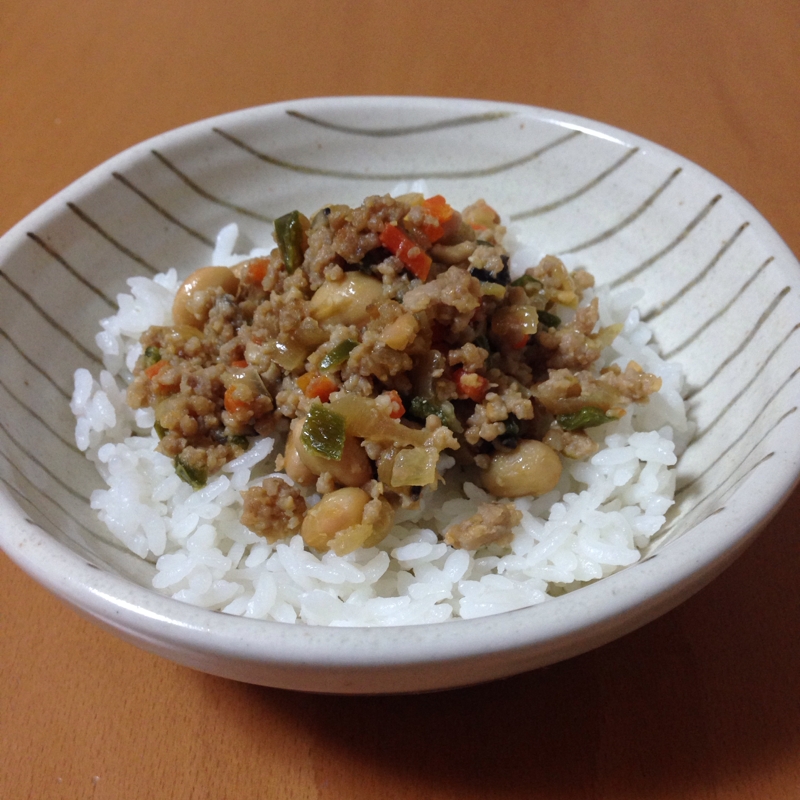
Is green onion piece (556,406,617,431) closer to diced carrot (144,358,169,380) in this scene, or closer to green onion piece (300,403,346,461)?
green onion piece (300,403,346,461)

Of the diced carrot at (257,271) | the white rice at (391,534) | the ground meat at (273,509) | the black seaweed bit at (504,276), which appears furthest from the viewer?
the diced carrot at (257,271)

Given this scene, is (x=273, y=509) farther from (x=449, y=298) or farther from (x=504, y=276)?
(x=504, y=276)

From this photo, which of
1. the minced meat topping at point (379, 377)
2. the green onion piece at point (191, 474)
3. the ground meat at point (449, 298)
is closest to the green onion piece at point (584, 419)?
the minced meat topping at point (379, 377)

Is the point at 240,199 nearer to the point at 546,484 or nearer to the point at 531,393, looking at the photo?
the point at 531,393

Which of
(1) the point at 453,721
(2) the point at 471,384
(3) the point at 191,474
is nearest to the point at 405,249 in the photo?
(2) the point at 471,384

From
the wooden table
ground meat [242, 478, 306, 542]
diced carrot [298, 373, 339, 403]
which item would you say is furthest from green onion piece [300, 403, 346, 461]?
the wooden table

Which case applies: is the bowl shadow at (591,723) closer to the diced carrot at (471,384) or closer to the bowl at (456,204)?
the bowl at (456,204)
